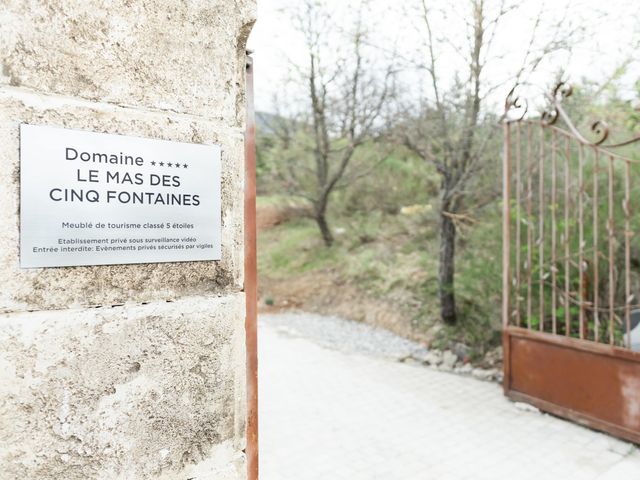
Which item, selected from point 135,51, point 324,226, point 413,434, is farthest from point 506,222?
point 324,226

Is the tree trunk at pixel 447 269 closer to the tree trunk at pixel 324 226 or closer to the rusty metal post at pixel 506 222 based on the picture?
the rusty metal post at pixel 506 222

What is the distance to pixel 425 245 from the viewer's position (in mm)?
9406

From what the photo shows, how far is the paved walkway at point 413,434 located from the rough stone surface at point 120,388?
2.11m

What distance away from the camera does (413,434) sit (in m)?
4.07

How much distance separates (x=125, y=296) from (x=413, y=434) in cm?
330

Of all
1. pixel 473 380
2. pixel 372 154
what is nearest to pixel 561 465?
pixel 473 380

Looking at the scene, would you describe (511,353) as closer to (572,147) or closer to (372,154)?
(572,147)

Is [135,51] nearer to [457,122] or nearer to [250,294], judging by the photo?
[250,294]

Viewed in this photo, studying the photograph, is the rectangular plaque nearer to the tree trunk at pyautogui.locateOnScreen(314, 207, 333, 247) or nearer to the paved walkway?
the paved walkway

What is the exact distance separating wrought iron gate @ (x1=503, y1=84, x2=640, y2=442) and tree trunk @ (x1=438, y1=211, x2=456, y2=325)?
3.96 feet

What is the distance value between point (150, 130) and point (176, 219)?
10.3 inches

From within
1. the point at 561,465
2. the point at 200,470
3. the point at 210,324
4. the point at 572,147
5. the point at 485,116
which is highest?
the point at 485,116

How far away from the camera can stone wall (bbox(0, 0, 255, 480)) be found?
4.04 ft

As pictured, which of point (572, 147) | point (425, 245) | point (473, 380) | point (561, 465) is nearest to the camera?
point (561, 465)
